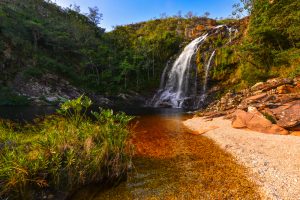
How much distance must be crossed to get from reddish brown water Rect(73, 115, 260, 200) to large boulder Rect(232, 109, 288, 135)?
3.04 meters

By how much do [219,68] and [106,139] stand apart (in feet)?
84.5

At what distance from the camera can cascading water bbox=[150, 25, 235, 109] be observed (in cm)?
2914

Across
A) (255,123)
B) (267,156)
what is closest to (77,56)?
(255,123)

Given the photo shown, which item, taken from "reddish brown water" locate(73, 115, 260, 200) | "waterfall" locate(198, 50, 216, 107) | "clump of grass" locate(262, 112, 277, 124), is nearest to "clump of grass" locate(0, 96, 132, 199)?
"reddish brown water" locate(73, 115, 260, 200)

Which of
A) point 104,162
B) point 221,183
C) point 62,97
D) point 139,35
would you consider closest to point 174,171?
point 221,183

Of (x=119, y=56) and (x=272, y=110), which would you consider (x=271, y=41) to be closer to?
(x=272, y=110)

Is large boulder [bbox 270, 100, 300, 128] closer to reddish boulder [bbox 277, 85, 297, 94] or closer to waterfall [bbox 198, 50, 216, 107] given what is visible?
reddish boulder [bbox 277, 85, 297, 94]

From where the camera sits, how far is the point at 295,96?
13.7 m

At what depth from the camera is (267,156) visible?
8.34m

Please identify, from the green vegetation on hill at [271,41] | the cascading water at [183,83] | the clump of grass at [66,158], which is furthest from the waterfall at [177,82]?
the clump of grass at [66,158]

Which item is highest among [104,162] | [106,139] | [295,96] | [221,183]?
[295,96]

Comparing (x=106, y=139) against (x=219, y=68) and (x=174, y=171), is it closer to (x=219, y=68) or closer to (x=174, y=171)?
(x=174, y=171)

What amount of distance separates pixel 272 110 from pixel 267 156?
17.1 ft

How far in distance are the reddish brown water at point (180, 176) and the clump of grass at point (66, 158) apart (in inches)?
20.7
